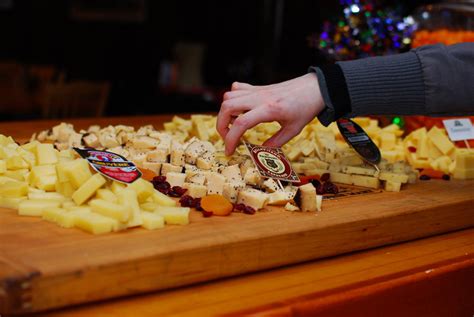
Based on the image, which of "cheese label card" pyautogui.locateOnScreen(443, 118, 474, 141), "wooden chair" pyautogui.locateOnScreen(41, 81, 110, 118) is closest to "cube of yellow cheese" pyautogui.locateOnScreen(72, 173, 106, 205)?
"cheese label card" pyautogui.locateOnScreen(443, 118, 474, 141)

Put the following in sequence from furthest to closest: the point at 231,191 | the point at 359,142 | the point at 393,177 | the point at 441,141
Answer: the point at 441,141
the point at 359,142
the point at 393,177
the point at 231,191

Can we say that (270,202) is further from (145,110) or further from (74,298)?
(145,110)

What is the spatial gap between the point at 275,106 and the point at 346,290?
584mm

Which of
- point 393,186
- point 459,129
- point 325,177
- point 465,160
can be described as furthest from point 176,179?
point 459,129

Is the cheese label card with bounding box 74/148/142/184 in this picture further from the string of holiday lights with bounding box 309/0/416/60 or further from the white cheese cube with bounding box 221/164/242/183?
the string of holiday lights with bounding box 309/0/416/60

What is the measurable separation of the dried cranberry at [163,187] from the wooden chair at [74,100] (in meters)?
2.89

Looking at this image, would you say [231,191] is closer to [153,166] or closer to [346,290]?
[153,166]

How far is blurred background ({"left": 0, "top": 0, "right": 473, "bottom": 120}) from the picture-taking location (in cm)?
704

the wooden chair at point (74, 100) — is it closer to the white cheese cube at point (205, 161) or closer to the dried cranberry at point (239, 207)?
the white cheese cube at point (205, 161)

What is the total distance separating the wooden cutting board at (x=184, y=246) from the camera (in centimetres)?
122

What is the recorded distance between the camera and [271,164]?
6.12 feet

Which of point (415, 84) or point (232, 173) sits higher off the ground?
point (415, 84)

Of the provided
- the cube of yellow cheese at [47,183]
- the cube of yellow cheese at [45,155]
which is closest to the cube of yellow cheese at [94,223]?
the cube of yellow cheese at [47,183]

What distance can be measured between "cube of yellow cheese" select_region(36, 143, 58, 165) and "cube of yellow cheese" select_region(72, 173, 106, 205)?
36cm
